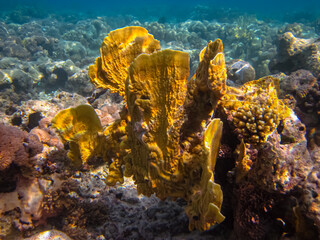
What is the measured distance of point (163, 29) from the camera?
18516 mm

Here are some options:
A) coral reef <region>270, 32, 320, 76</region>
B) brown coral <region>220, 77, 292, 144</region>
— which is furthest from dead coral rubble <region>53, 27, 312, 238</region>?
coral reef <region>270, 32, 320, 76</region>

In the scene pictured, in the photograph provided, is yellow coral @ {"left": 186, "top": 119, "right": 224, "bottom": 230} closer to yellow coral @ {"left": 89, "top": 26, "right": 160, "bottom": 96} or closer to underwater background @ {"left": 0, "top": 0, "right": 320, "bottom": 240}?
underwater background @ {"left": 0, "top": 0, "right": 320, "bottom": 240}

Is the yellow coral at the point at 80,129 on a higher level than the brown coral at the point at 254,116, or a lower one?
lower

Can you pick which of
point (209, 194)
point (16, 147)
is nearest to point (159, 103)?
point (209, 194)

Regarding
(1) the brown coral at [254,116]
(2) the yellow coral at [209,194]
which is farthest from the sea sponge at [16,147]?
(1) the brown coral at [254,116]

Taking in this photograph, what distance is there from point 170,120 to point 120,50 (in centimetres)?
121

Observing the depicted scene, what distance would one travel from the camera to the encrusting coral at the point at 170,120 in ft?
5.16

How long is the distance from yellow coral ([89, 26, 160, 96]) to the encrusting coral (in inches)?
0.5

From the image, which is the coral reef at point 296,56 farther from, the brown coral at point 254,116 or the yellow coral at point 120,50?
the yellow coral at point 120,50

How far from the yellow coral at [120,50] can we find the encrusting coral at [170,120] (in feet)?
0.04

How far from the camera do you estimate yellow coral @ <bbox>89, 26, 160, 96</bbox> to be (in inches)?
92.7

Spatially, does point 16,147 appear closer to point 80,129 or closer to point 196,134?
point 80,129

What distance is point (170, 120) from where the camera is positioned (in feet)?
6.01

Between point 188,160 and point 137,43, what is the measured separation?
5.00 feet
